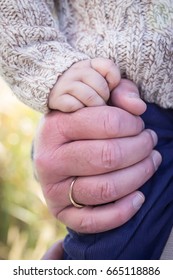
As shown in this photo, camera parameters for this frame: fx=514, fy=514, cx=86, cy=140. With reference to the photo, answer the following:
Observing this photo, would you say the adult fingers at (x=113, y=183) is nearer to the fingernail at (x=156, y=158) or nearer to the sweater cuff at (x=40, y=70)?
the fingernail at (x=156, y=158)

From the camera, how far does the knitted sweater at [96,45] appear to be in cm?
102

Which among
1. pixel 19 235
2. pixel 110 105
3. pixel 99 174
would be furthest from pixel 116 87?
pixel 19 235

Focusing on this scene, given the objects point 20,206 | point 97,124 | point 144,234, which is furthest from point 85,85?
point 20,206

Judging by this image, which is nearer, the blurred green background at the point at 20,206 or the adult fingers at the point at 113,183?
the adult fingers at the point at 113,183

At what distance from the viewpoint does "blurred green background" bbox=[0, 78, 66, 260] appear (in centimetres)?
227

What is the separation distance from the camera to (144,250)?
3.31 feet

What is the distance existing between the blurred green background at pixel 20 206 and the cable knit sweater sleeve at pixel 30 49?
4.08ft

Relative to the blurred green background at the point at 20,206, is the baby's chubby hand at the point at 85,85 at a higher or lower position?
higher

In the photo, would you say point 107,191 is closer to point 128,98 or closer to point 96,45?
point 128,98

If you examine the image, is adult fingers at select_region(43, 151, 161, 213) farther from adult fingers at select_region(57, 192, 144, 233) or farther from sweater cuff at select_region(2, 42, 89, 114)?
sweater cuff at select_region(2, 42, 89, 114)

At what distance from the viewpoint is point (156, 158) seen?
103 cm

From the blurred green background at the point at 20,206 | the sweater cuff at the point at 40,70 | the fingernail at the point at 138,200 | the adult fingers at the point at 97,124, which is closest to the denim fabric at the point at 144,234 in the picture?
the fingernail at the point at 138,200

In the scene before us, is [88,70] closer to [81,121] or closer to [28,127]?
[81,121]

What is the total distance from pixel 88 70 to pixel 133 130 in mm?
146
